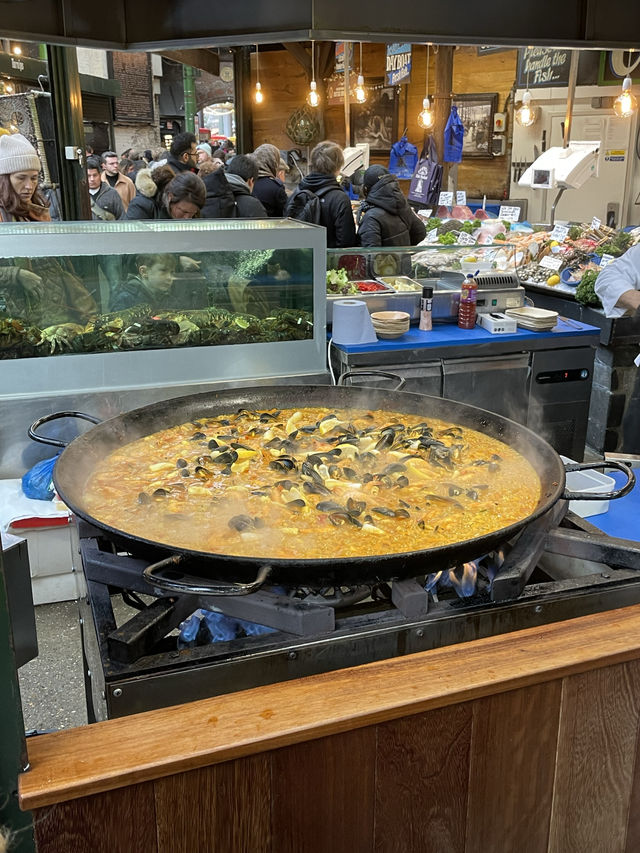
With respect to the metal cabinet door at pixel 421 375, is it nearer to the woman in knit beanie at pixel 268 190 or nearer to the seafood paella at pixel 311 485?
the seafood paella at pixel 311 485

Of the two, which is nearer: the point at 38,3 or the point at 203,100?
the point at 38,3

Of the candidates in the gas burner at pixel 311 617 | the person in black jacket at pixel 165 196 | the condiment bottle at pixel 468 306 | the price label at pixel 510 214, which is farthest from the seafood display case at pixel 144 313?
the price label at pixel 510 214

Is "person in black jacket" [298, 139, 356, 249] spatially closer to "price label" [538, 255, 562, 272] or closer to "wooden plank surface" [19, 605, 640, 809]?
"price label" [538, 255, 562, 272]

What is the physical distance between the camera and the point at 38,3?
88.3 inches

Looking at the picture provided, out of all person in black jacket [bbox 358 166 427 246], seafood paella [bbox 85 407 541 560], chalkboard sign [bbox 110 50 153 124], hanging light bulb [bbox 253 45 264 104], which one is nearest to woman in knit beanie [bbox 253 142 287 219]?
person in black jacket [bbox 358 166 427 246]

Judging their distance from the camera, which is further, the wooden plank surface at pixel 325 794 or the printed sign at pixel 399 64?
the printed sign at pixel 399 64

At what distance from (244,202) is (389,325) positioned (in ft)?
10.0

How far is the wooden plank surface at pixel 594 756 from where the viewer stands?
1.79m

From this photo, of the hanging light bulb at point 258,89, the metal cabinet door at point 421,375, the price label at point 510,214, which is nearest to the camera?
the metal cabinet door at point 421,375

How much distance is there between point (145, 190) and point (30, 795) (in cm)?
664

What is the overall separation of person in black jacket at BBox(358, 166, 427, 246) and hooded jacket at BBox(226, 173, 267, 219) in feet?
3.45

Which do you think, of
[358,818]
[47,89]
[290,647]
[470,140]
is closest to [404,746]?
[358,818]

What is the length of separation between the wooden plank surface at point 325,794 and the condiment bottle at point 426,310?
4.30 m

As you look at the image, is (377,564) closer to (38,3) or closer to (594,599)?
(594,599)
